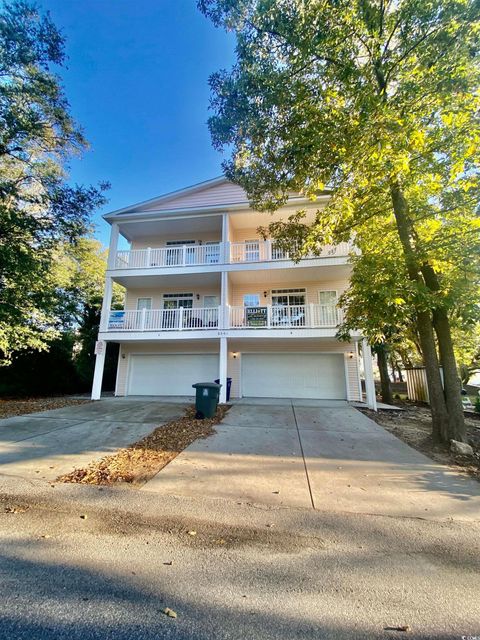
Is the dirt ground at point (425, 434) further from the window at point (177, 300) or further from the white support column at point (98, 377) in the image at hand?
the white support column at point (98, 377)

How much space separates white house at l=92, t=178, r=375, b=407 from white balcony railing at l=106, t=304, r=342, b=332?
41 mm

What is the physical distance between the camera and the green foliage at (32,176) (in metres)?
10.2

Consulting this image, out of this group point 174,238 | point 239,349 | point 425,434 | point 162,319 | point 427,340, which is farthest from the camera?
point 174,238

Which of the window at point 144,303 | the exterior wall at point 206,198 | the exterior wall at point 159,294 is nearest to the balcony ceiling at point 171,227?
the exterior wall at point 206,198

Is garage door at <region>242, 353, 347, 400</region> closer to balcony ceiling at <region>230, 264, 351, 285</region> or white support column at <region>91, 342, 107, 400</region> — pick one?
balcony ceiling at <region>230, 264, 351, 285</region>

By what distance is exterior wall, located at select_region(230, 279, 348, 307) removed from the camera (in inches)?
516

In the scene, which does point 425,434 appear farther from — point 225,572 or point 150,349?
point 150,349

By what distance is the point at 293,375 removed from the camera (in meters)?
12.7

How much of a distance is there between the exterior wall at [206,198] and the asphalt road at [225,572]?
12494 millimetres

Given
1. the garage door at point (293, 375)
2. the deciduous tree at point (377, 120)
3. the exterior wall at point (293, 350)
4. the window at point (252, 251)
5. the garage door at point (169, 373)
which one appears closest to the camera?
the deciduous tree at point (377, 120)

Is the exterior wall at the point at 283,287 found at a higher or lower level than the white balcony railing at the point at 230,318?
higher

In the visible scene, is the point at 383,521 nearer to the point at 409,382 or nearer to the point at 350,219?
the point at 350,219

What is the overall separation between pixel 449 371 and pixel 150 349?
1165cm

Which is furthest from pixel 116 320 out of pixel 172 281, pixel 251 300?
pixel 251 300
